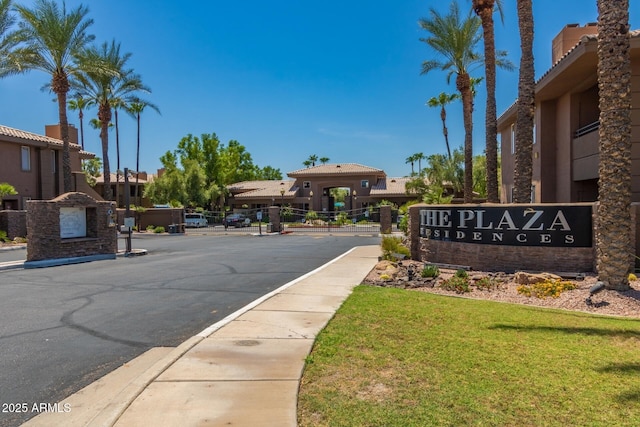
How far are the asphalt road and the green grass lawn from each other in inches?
104

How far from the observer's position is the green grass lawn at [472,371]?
414 centimetres

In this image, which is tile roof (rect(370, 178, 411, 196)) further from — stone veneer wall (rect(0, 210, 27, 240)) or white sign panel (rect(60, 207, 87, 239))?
white sign panel (rect(60, 207, 87, 239))

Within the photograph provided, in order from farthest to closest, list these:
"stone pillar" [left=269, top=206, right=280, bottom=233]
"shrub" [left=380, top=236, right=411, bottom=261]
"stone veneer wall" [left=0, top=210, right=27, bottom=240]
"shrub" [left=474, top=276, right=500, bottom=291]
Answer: "stone pillar" [left=269, top=206, right=280, bottom=233] < "stone veneer wall" [left=0, top=210, right=27, bottom=240] < "shrub" [left=380, top=236, right=411, bottom=261] < "shrub" [left=474, top=276, right=500, bottom=291]

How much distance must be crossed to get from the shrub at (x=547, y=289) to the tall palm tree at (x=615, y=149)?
77 centimetres

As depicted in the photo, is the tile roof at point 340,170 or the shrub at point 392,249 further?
the tile roof at point 340,170

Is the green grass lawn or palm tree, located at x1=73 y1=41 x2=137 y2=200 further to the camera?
palm tree, located at x1=73 y1=41 x2=137 y2=200

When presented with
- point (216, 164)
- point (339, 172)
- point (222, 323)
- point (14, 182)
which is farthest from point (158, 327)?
point (216, 164)

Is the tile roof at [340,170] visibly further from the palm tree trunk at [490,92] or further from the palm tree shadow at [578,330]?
the palm tree shadow at [578,330]

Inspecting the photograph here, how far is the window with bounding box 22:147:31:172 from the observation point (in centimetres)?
3388

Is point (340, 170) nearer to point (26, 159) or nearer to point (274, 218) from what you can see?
point (274, 218)

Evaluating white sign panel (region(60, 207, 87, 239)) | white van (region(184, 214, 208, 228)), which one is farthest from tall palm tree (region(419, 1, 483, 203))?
white van (region(184, 214, 208, 228))

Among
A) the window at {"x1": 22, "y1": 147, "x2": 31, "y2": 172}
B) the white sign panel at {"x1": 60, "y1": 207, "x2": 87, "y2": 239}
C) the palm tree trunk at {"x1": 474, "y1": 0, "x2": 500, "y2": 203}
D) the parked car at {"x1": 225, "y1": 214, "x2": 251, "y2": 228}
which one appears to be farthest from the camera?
the parked car at {"x1": 225, "y1": 214, "x2": 251, "y2": 228}

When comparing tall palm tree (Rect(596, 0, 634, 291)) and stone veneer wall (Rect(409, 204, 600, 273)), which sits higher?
tall palm tree (Rect(596, 0, 634, 291))

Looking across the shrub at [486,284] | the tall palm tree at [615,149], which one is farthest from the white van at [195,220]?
the tall palm tree at [615,149]
